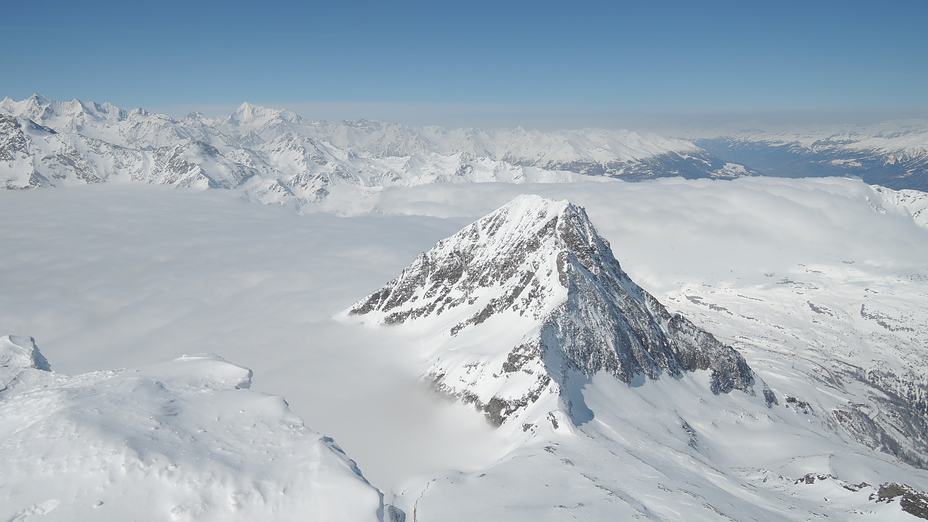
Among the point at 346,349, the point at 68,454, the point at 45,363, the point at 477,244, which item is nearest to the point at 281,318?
the point at 346,349

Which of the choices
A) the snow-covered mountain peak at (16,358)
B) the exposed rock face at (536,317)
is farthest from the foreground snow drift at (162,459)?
the exposed rock face at (536,317)

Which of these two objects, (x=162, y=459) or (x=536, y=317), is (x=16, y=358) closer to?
(x=162, y=459)

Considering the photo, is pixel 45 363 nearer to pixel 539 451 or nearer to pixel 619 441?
pixel 539 451

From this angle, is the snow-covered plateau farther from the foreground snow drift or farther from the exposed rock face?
the exposed rock face

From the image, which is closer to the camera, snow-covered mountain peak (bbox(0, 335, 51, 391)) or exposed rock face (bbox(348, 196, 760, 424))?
snow-covered mountain peak (bbox(0, 335, 51, 391))

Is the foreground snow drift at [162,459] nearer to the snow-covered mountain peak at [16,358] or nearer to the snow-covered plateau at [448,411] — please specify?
the snow-covered plateau at [448,411]

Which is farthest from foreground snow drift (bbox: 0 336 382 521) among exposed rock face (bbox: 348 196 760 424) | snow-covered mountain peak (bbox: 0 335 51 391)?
exposed rock face (bbox: 348 196 760 424)
